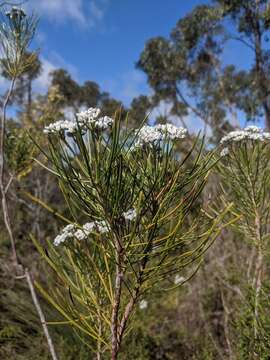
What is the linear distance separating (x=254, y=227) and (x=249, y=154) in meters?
0.52

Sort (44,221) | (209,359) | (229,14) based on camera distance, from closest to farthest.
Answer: (209,359)
(229,14)
(44,221)

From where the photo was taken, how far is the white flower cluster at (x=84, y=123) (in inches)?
45.8

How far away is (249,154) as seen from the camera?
7.97 feet

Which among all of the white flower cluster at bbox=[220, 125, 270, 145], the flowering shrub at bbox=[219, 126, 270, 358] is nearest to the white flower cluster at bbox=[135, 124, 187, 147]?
the white flower cluster at bbox=[220, 125, 270, 145]

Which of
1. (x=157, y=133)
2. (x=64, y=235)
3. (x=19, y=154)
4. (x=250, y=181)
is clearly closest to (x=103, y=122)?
(x=157, y=133)

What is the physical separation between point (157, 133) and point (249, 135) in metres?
1.17

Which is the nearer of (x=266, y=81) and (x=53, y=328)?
(x=53, y=328)

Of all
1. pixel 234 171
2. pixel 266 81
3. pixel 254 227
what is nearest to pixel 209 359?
pixel 254 227

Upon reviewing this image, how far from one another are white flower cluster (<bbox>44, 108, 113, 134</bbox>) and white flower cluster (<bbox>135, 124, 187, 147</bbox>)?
120mm

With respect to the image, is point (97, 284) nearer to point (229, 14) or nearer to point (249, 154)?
point (249, 154)

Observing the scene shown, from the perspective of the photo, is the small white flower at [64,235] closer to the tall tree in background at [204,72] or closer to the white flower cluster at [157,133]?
the white flower cluster at [157,133]

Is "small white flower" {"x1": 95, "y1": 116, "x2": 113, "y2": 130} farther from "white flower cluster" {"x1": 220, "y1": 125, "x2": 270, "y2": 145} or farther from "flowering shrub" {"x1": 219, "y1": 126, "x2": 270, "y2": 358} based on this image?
"flowering shrub" {"x1": 219, "y1": 126, "x2": 270, "y2": 358}

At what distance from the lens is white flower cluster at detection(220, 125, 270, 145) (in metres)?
2.18

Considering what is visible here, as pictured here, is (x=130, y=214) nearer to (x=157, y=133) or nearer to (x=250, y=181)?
(x=157, y=133)
